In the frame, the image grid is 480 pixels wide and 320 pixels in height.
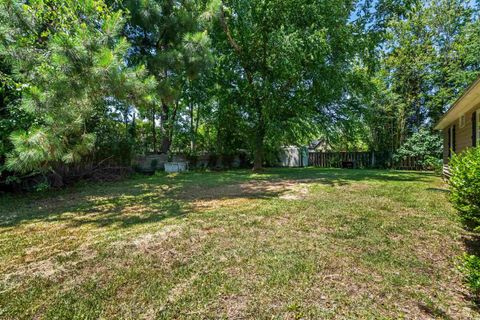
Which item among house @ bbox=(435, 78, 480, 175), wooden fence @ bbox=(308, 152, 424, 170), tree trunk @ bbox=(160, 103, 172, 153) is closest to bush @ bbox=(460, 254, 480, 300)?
house @ bbox=(435, 78, 480, 175)

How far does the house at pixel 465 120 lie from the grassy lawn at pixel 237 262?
2.43 meters

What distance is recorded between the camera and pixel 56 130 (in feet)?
Answer: 11.6

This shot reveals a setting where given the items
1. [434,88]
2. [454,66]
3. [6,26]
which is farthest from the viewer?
[434,88]

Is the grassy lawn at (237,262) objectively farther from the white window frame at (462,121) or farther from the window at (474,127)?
the white window frame at (462,121)

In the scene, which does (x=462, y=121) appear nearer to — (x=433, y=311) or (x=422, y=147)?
(x=422, y=147)

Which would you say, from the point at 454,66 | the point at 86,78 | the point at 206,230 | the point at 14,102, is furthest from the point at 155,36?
the point at 454,66

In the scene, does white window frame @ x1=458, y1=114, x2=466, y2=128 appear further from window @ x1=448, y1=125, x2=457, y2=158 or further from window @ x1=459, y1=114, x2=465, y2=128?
window @ x1=448, y1=125, x2=457, y2=158

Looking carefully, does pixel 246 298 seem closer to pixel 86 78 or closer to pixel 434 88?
pixel 86 78

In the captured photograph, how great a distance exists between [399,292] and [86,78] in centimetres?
426

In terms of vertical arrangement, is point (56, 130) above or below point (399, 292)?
above

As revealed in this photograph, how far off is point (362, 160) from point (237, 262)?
1398 centimetres

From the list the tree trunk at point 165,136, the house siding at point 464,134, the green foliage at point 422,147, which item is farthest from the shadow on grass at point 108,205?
the green foliage at point 422,147

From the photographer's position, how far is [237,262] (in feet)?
7.69

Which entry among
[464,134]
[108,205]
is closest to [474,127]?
[464,134]
